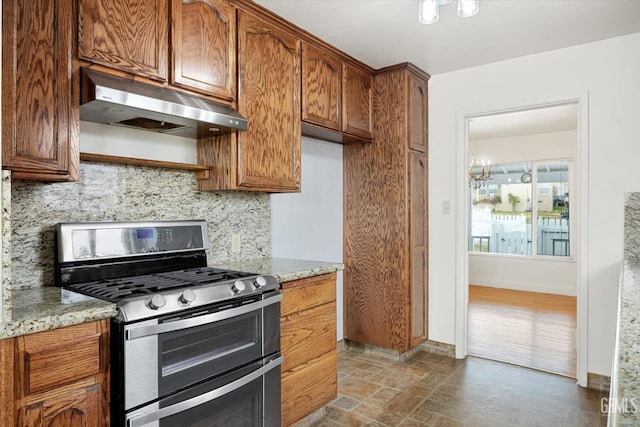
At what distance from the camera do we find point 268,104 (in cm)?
251

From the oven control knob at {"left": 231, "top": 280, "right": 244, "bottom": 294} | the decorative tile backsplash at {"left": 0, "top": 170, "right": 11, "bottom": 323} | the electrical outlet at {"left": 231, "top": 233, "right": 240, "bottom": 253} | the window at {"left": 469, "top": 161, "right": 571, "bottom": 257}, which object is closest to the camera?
the decorative tile backsplash at {"left": 0, "top": 170, "right": 11, "bottom": 323}

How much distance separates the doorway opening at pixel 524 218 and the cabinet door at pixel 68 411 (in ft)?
13.6

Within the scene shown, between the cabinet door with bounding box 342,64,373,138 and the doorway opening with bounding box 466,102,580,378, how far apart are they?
2447 millimetres

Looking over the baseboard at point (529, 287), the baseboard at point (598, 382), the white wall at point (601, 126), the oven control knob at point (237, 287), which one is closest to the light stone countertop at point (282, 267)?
the oven control knob at point (237, 287)

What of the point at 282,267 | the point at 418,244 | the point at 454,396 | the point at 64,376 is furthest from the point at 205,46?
the point at 454,396

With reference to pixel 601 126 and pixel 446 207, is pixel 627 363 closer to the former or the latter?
pixel 601 126

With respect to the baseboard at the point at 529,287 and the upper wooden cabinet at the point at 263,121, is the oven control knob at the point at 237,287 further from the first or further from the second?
the baseboard at the point at 529,287

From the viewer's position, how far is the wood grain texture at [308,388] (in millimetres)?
2227

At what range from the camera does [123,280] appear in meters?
1.95

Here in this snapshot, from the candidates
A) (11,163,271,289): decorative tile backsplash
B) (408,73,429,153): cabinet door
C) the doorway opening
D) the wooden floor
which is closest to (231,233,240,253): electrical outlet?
(11,163,271,289): decorative tile backsplash

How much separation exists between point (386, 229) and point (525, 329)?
214 centimetres

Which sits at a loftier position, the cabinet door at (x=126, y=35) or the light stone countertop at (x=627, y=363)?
the cabinet door at (x=126, y=35)

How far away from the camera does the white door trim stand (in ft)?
9.73

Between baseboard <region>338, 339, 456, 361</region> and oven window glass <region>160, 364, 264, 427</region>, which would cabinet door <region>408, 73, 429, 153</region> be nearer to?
baseboard <region>338, 339, 456, 361</region>
